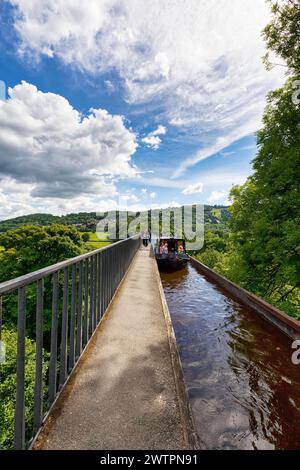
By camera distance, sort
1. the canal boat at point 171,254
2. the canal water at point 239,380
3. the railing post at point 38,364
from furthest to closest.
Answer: the canal boat at point 171,254, the canal water at point 239,380, the railing post at point 38,364

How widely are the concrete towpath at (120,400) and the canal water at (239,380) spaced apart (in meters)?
0.69

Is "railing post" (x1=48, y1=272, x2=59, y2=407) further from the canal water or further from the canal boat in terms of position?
the canal boat

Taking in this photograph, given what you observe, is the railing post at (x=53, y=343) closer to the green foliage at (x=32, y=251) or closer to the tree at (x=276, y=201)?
the tree at (x=276, y=201)

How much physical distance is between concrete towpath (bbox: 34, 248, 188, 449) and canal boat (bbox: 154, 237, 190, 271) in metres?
11.3

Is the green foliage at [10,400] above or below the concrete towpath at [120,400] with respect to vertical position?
below

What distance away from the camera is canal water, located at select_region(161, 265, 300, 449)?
2.52 metres

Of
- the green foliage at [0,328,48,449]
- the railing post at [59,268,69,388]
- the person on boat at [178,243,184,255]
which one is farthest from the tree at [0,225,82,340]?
the railing post at [59,268,69,388]

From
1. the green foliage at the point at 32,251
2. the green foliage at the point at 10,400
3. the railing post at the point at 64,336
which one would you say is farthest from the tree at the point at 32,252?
the railing post at the point at 64,336

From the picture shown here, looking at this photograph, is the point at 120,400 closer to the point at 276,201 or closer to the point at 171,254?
the point at 276,201

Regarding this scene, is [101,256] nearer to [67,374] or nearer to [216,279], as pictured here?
[67,374]

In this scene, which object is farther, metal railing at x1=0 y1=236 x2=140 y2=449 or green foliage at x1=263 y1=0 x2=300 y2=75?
green foliage at x1=263 y1=0 x2=300 y2=75

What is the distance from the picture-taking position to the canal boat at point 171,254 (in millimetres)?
15047

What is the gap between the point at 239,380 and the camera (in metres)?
3.50

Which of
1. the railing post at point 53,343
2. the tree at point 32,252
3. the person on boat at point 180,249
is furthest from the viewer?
the tree at point 32,252
